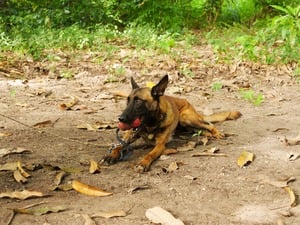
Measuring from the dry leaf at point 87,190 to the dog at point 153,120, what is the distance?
2.17 feet

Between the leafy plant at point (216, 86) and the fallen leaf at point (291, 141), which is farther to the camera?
the leafy plant at point (216, 86)

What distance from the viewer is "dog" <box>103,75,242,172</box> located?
5004 mm

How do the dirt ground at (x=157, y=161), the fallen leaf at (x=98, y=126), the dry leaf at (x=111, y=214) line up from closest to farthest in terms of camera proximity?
the dry leaf at (x=111, y=214)
the dirt ground at (x=157, y=161)
the fallen leaf at (x=98, y=126)

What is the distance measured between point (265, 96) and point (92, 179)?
373 cm

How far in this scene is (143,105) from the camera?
5223mm

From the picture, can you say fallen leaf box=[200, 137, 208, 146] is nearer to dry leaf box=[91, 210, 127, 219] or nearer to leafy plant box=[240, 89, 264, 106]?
leafy plant box=[240, 89, 264, 106]

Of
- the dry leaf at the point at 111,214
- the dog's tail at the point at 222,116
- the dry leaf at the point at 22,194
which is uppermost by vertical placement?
the dry leaf at the point at 111,214

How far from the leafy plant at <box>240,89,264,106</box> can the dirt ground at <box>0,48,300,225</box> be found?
83 mm

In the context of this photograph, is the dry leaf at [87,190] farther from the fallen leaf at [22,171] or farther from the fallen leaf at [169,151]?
the fallen leaf at [169,151]

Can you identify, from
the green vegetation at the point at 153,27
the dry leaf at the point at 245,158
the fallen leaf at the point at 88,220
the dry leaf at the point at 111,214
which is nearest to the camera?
the fallen leaf at the point at 88,220

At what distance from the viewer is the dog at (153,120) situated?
5.00 m

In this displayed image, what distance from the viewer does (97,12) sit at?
1166cm

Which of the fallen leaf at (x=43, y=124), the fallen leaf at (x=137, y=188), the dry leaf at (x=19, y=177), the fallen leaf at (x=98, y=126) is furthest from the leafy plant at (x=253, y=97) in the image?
the dry leaf at (x=19, y=177)

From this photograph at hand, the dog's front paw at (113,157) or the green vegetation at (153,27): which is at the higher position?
the dog's front paw at (113,157)
